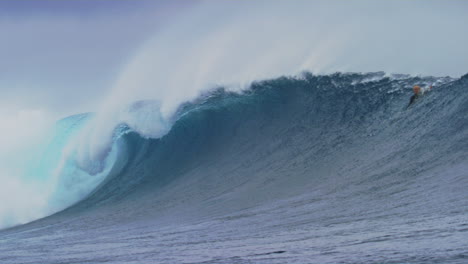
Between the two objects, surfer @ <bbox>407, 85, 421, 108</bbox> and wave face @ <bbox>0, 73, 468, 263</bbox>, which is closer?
wave face @ <bbox>0, 73, 468, 263</bbox>

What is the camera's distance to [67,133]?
30.9 metres

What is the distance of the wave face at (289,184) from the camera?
24.2 feet

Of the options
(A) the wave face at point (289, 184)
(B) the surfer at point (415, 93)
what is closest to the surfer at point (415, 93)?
(B) the surfer at point (415, 93)

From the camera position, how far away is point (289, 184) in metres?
12.9

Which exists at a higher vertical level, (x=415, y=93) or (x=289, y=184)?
(x=415, y=93)

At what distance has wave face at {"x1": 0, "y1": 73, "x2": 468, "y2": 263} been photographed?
7371mm

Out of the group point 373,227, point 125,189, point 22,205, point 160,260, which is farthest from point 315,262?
point 22,205

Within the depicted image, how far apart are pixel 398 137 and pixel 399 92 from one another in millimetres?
2968

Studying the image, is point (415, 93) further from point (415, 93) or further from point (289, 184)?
point (289, 184)

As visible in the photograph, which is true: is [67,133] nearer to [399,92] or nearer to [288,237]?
[399,92]

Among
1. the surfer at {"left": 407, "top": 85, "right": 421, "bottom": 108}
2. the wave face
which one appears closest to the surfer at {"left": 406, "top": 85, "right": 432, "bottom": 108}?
the surfer at {"left": 407, "top": 85, "right": 421, "bottom": 108}

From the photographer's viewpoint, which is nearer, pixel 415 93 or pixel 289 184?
pixel 289 184

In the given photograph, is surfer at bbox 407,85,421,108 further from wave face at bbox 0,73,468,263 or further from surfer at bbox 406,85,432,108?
wave face at bbox 0,73,468,263

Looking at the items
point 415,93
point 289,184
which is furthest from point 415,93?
point 289,184
